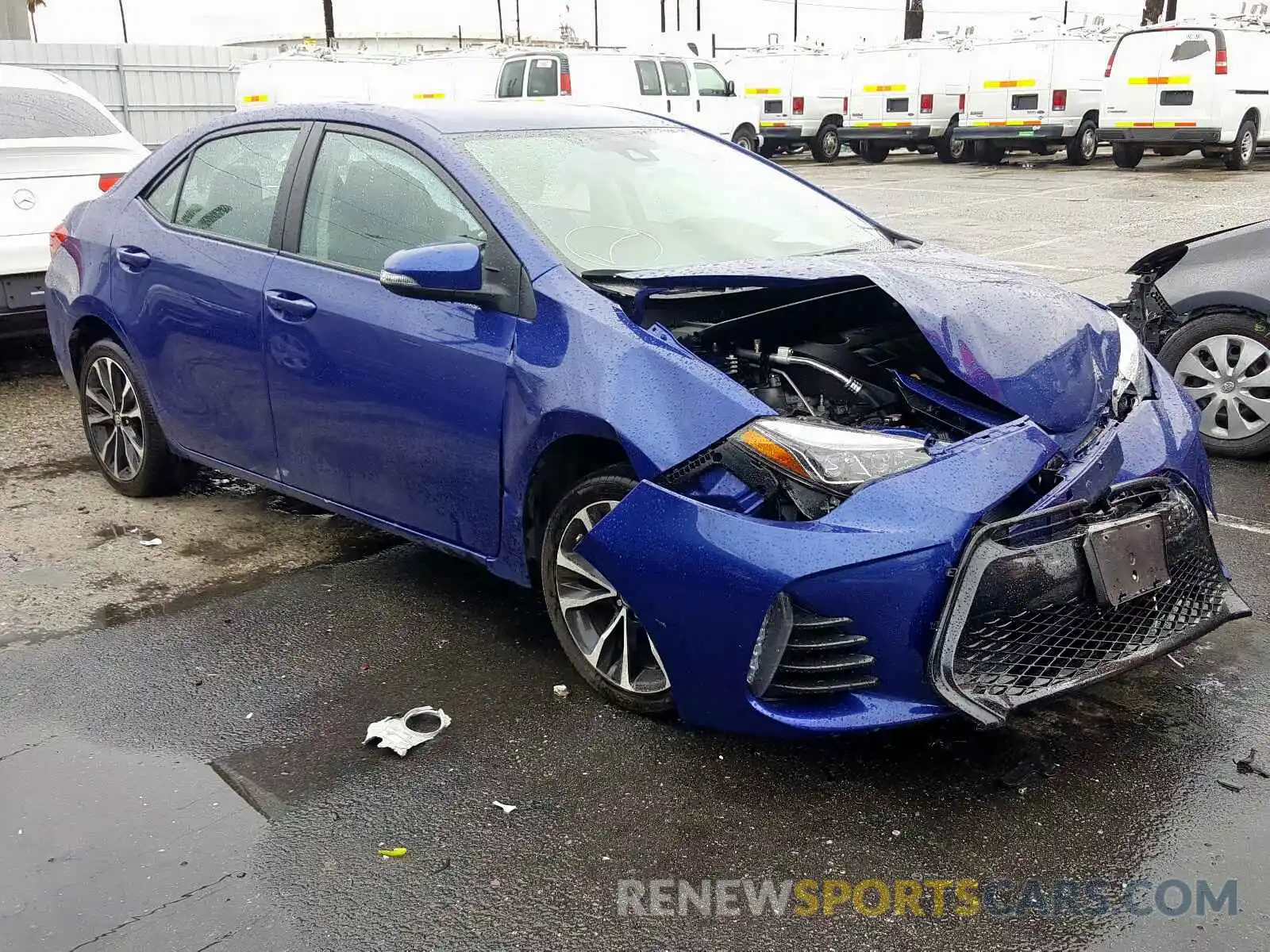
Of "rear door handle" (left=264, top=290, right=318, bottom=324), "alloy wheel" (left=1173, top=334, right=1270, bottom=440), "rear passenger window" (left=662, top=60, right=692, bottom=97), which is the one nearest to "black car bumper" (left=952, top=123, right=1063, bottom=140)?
"rear passenger window" (left=662, top=60, right=692, bottom=97)

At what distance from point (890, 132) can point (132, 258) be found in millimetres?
23271

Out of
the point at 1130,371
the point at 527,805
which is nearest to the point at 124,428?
the point at 527,805

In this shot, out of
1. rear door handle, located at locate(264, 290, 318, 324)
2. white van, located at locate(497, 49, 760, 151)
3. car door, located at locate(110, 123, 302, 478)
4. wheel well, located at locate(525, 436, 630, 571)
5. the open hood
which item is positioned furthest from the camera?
white van, located at locate(497, 49, 760, 151)

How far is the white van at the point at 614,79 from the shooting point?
2206 cm

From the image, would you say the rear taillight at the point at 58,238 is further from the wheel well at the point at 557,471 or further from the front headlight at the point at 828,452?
the front headlight at the point at 828,452

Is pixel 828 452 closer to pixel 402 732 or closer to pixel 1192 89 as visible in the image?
pixel 402 732

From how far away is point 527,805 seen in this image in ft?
10.5

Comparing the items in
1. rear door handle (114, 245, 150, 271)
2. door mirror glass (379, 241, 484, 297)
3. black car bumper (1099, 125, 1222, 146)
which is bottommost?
black car bumper (1099, 125, 1222, 146)

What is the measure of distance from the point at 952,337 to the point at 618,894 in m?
1.63

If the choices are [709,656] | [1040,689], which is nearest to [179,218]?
[709,656]

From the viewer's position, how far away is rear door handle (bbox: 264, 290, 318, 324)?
170 inches

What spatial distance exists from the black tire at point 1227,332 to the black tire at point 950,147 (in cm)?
1998

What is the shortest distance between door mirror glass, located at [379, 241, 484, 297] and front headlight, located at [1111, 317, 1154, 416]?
6.03 ft

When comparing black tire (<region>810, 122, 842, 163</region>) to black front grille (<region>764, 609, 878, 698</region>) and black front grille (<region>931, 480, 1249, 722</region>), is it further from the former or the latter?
black front grille (<region>764, 609, 878, 698</region>)
